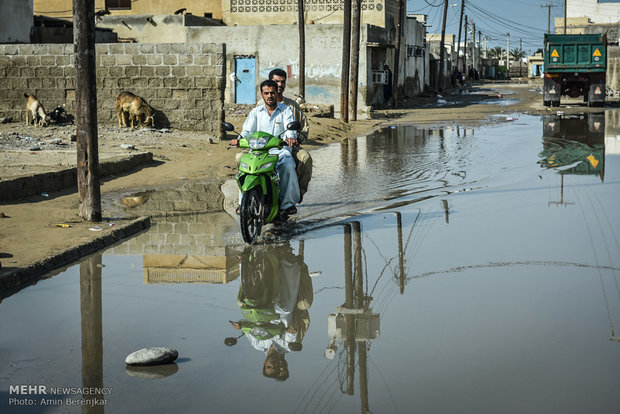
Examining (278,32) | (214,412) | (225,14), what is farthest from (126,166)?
(225,14)

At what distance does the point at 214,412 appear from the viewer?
12.5 ft

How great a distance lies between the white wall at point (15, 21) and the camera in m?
25.4

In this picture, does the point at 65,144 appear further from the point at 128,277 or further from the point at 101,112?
the point at 128,277

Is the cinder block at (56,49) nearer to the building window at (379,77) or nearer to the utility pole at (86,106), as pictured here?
the utility pole at (86,106)

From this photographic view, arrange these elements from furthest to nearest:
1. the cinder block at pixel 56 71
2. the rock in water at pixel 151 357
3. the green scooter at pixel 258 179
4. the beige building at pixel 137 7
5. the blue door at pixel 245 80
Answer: the beige building at pixel 137 7
the blue door at pixel 245 80
the cinder block at pixel 56 71
the green scooter at pixel 258 179
the rock in water at pixel 151 357

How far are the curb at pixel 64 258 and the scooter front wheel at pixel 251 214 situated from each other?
1352 mm

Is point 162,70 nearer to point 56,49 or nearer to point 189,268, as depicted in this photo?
point 56,49

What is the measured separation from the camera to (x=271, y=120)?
28.3ft

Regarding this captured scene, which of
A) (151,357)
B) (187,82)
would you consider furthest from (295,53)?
(151,357)

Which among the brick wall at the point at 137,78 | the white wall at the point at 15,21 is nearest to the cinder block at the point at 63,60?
the brick wall at the point at 137,78

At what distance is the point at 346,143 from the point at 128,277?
47.0 ft

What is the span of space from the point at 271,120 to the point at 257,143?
657 millimetres

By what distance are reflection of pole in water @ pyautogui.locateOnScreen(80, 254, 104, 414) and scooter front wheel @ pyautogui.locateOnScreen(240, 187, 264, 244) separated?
1369mm

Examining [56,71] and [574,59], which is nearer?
[56,71]
